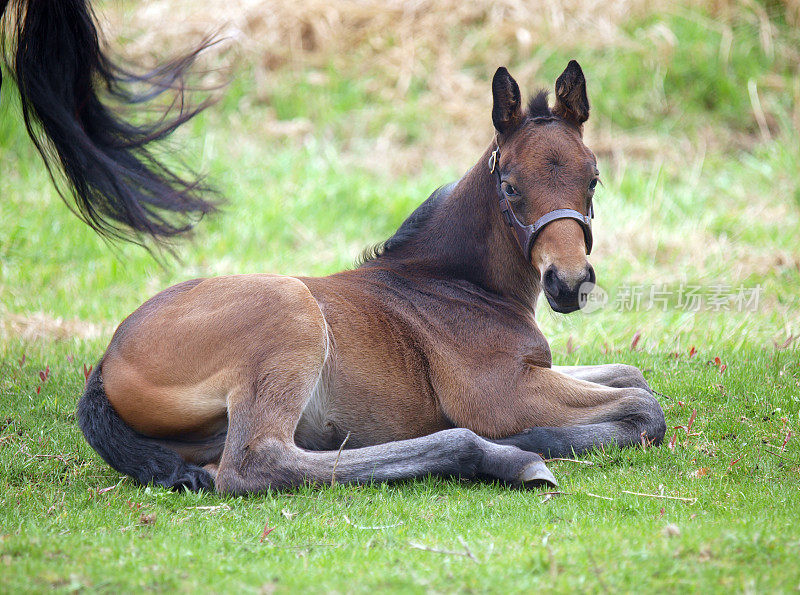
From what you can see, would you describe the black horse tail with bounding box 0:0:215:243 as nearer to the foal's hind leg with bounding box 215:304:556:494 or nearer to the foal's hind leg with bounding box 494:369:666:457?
the foal's hind leg with bounding box 215:304:556:494

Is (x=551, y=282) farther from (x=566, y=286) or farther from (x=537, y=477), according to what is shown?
(x=537, y=477)

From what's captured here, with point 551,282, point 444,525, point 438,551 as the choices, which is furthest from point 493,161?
point 438,551

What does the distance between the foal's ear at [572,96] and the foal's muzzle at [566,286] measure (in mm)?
1087

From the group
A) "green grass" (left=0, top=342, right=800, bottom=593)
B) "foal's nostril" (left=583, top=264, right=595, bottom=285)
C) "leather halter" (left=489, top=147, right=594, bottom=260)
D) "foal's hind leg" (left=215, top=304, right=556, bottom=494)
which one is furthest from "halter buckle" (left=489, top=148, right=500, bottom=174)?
"green grass" (left=0, top=342, right=800, bottom=593)

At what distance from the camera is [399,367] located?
15.9 feet

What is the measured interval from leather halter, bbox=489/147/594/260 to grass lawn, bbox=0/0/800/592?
131 cm

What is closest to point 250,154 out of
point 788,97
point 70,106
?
point 70,106

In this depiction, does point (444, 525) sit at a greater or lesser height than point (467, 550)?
lesser

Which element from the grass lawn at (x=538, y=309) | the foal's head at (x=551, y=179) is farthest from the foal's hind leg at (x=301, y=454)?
the foal's head at (x=551, y=179)

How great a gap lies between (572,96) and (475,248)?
1132 mm

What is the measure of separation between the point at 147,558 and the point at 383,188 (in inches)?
350

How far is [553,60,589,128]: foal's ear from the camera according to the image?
4934 millimetres

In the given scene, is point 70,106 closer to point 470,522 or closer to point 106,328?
point 106,328

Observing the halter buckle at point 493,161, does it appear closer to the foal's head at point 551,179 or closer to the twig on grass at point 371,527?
the foal's head at point 551,179
